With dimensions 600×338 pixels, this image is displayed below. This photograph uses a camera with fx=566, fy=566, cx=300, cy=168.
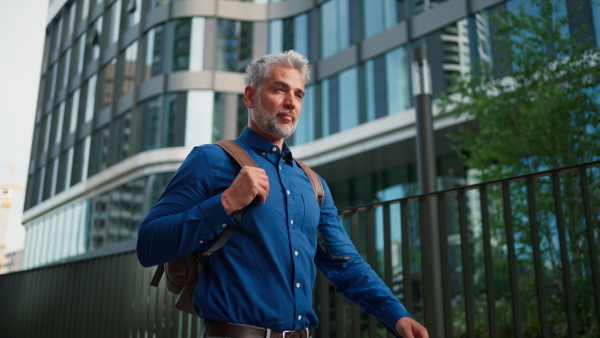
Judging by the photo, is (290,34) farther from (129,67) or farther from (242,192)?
(242,192)

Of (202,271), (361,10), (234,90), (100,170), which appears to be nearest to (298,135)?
(234,90)

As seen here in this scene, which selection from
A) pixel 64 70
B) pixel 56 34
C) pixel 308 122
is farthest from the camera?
pixel 56 34

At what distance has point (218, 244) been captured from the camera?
5.96 feet

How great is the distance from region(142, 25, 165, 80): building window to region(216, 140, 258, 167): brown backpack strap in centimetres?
2233

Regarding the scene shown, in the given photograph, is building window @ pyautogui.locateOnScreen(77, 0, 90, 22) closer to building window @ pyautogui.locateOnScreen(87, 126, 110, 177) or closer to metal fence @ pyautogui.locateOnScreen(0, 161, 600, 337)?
building window @ pyautogui.locateOnScreen(87, 126, 110, 177)

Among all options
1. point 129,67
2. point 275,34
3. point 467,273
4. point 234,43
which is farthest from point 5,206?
point 467,273

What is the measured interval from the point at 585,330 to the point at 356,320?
4.08m

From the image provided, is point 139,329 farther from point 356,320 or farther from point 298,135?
point 298,135

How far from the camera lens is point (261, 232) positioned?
189cm

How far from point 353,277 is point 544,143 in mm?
8194

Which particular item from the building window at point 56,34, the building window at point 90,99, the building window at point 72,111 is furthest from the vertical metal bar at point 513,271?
the building window at point 56,34

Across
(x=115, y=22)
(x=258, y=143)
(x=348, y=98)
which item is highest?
(x=115, y=22)

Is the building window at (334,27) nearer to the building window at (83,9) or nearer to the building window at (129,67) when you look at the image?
the building window at (129,67)

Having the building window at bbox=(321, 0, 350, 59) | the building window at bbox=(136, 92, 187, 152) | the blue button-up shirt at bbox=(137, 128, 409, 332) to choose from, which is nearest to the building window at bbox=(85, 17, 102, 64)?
the building window at bbox=(136, 92, 187, 152)
